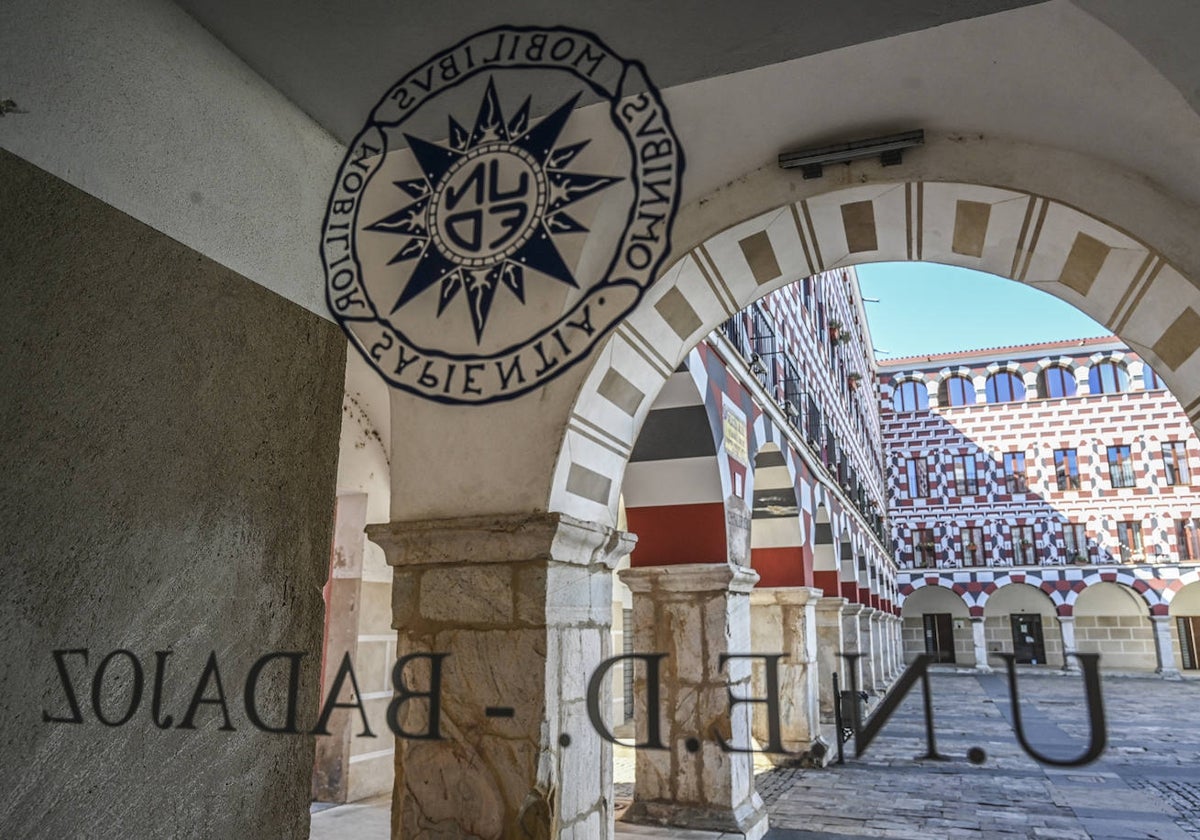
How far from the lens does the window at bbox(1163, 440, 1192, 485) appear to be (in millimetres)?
23375

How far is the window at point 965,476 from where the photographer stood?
84.7 feet

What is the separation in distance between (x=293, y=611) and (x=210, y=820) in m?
0.39

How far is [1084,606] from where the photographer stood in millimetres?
25484

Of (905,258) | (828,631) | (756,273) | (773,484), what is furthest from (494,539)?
(828,631)

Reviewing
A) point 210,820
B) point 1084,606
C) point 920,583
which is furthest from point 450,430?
point 1084,606

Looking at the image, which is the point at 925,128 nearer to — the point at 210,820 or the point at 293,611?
the point at 293,611

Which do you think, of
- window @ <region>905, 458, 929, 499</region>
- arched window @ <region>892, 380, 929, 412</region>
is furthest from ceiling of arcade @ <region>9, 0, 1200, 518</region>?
arched window @ <region>892, 380, 929, 412</region>

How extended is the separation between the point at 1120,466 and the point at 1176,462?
1342 mm

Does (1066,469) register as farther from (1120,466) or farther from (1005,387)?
(1005,387)

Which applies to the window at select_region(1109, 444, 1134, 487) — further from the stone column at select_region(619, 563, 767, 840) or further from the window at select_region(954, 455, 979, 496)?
the stone column at select_region(619, 563, 767, 840)

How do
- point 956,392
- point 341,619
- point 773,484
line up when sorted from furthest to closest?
1. point 956,392
2. point 773,484
3. point 341,619

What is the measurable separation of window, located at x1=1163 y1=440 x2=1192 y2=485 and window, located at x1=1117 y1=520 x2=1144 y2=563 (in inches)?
60.2

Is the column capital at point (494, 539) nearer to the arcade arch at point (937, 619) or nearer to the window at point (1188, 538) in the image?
the arcade arch at point (937, 619)

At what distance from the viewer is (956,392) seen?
26.5 m
